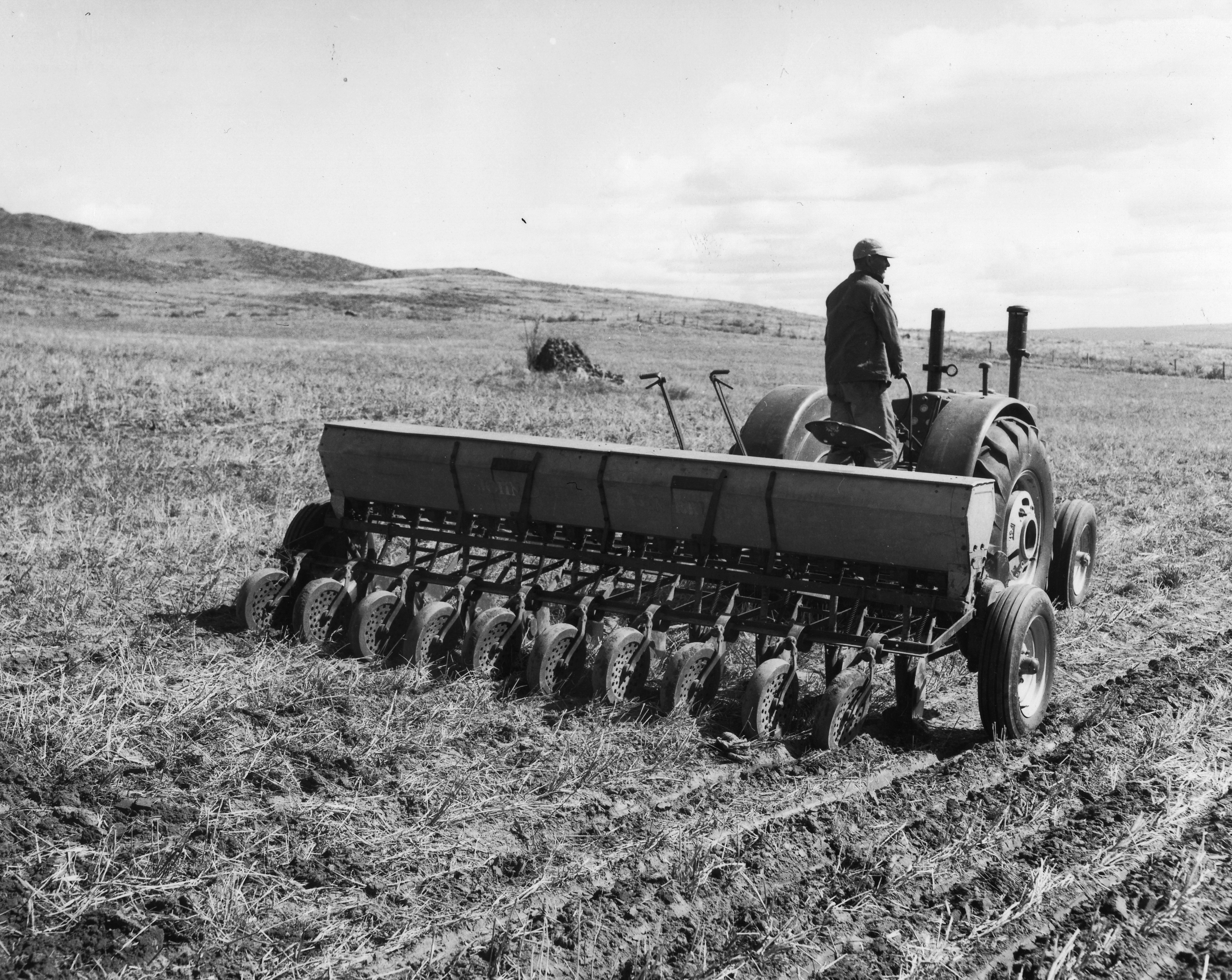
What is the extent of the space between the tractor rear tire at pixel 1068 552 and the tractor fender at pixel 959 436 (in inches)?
49.5

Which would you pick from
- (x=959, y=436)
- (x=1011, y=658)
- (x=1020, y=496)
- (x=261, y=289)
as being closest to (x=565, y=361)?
(x=1020, y=496)

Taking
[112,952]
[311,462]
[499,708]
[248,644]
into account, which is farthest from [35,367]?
[112,952]

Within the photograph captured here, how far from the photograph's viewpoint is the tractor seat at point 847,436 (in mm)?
5898

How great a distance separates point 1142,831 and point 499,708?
2562mm

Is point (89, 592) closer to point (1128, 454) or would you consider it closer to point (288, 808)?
point (288, 808)

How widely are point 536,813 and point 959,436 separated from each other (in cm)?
321

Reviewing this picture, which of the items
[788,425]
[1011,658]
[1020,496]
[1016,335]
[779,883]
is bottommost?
[779,883]

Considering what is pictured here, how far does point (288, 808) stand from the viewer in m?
4.01

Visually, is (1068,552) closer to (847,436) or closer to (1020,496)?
(1020,496)

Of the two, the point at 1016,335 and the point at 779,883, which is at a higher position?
the point at 1016,335

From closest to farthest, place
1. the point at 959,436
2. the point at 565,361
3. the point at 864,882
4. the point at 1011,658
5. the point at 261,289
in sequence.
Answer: the point at 864,882
the point at 1011,658
the point at 959,436
the point at 565,361
the point at 261,289

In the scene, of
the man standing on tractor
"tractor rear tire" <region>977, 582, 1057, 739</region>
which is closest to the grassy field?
"tractor rear tire" <region>977, 582, 1057, 739</region>

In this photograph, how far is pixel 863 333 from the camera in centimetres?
623

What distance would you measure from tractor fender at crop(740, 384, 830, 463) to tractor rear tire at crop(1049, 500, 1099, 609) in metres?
1.57
